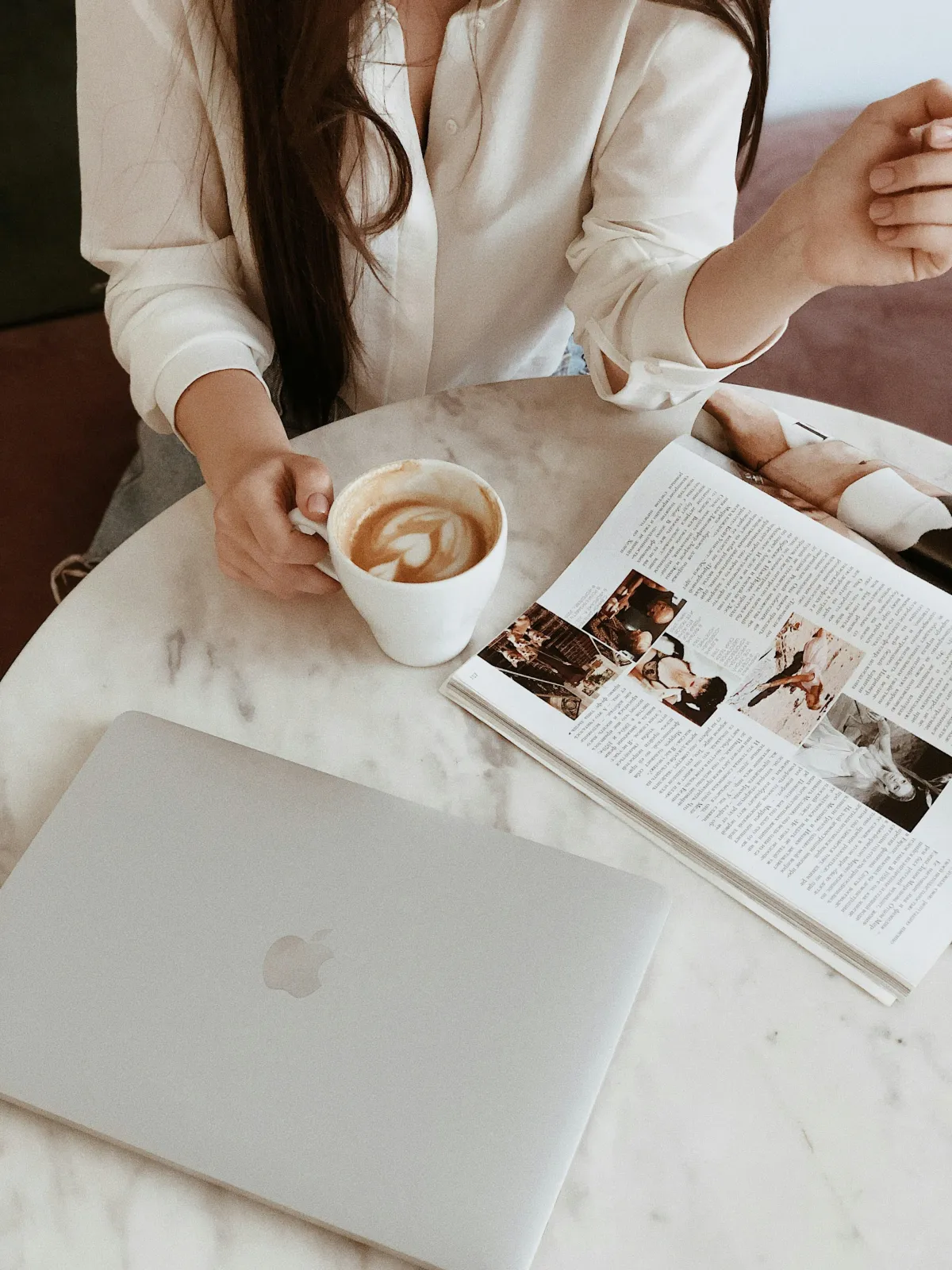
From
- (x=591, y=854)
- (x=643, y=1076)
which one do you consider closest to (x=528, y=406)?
(x=591, y=854)

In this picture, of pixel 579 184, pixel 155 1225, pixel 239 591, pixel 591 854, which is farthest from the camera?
pixel 579 184

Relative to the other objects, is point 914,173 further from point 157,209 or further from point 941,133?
point 157,209

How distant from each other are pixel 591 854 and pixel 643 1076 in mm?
124

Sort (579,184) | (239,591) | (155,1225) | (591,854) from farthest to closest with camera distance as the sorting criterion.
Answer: (579,184), (239,591), (591,854), (155,1225)

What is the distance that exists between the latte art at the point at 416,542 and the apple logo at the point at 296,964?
0.70ft

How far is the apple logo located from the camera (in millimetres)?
518

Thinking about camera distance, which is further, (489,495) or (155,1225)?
(489,495)

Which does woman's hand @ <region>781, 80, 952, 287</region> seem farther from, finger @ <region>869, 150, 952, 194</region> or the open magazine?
the open magazine

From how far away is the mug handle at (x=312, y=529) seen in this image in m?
0.60

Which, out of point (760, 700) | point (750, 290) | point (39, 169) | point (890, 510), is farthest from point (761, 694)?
point (39, 169)

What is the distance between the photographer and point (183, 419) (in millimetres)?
743

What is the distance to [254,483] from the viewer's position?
0.64 m

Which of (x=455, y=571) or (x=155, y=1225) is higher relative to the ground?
(x=455, y=571)

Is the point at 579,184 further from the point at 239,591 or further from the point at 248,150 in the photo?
the point at 239,591
